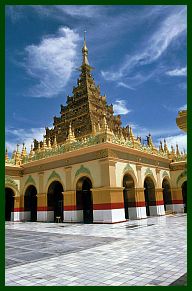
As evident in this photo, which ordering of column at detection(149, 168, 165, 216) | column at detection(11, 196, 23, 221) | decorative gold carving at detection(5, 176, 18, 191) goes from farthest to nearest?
column at detection(11, 196, 23, 221)
decorative gold carving at detection(5, 176, 18, 191)
column at detection(149, 168, 165, 216)

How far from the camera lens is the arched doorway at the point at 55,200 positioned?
850 inches

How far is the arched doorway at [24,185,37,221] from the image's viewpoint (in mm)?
23812

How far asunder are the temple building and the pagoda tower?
1.01 m

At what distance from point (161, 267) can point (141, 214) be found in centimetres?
1382

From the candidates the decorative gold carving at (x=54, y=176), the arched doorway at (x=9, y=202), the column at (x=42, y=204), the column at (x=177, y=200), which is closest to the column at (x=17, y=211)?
the arched doorway at (x=9, y=202)

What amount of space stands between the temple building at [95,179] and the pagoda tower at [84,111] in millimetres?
1015

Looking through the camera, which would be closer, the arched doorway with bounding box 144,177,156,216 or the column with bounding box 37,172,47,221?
the column with bounding box 37,172,47,221

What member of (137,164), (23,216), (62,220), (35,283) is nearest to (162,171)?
(137,164)

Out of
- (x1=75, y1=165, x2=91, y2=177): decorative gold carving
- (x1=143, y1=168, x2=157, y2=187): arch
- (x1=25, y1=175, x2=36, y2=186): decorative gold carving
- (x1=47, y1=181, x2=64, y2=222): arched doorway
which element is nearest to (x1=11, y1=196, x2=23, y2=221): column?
(x1=25, y1=175, x2=36, y2=186): decorative gold carving

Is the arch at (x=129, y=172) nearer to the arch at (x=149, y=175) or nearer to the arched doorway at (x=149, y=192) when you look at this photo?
the arch at (x=149, y=175)

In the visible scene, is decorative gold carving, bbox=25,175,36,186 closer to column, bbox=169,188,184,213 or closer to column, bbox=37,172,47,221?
column, bbox=37,172,47,221

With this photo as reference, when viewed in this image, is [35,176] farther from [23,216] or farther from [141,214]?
[141,214]

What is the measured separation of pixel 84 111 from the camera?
3152cm

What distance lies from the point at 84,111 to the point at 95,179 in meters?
15.4
